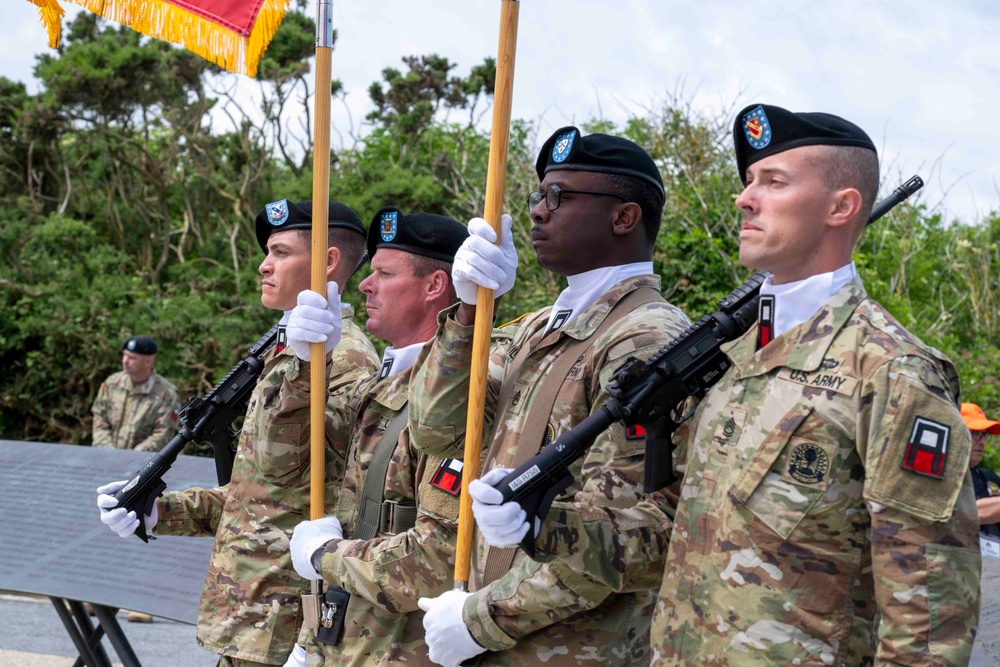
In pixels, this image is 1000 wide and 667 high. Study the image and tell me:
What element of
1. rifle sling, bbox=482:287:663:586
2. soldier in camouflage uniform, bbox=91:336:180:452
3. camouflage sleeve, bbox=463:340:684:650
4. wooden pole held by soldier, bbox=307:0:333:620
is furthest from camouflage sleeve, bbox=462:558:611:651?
soldier in camouflage uniform, bbox=91:336:180:452

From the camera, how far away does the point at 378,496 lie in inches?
128

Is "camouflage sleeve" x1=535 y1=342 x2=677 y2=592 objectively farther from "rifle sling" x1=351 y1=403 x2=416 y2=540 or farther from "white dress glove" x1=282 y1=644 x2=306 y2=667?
"white dress glove" x1=282 y1=644 x2=306 y2=667

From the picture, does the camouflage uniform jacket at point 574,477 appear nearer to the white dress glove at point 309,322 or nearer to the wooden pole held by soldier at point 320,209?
the wooden pole held by soldier at point 320,209

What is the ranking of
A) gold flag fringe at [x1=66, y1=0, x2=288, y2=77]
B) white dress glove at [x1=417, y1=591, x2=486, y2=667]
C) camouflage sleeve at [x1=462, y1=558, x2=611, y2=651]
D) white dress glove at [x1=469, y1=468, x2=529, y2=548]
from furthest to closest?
gold flag fringe at [x1=66, y1=0, x2=288, y2=77], white dress glove at [x1=417, y1=591, x2=486, y2=667], camouflage sleeve at [x1=462, y1=558, x2=611, y2=651], white dress glove at [x1=469, y1=468, x2=529, y2=548]

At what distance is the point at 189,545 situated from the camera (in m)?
5.40

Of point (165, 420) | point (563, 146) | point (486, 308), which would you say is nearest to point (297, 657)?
point (486, 308)

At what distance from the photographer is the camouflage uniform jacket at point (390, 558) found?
115 inches

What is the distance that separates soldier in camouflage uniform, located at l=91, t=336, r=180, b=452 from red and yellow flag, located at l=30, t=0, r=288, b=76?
6596 mm

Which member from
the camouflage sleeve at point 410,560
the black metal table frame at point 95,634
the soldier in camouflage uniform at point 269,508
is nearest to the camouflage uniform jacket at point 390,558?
the camouflage sleeve at point 410,560

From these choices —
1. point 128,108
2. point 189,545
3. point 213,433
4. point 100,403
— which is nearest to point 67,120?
point 128,108

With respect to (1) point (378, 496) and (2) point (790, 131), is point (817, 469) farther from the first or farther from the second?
(1) point (378, 496)

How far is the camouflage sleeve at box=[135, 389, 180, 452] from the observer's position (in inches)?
384

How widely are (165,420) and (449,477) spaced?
304 inches

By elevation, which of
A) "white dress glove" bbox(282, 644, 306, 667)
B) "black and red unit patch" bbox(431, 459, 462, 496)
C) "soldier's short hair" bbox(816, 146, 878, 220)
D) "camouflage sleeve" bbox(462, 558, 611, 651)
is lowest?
"white dress glove" bbox(282, 644, 306, 667)
